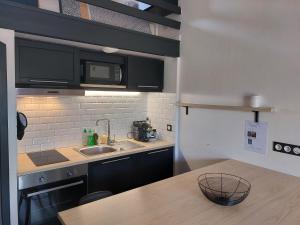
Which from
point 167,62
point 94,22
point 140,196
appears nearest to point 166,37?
point 167,62

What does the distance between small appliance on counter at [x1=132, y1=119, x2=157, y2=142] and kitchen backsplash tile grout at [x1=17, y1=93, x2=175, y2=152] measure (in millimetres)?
109

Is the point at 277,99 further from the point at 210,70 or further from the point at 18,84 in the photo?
the point at 18,84

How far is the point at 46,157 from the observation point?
7.31 ft

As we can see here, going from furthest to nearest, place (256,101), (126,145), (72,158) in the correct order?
(126,145) → (72,158) → (256,101)

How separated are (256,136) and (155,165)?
1.21m

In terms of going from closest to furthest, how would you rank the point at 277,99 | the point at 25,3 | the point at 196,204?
the point at 196,204
the point at 25,3
the point at 277,99

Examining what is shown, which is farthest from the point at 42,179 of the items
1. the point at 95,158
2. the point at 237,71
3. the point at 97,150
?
the point at 237,71

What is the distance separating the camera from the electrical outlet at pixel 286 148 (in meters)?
1.88

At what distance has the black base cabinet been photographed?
2285mm

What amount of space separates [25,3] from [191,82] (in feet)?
5.95

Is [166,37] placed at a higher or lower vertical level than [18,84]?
higher

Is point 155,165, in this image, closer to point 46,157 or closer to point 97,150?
point 97,150

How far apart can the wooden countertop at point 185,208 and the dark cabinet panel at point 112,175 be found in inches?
32.1

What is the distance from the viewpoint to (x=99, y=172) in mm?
2289
